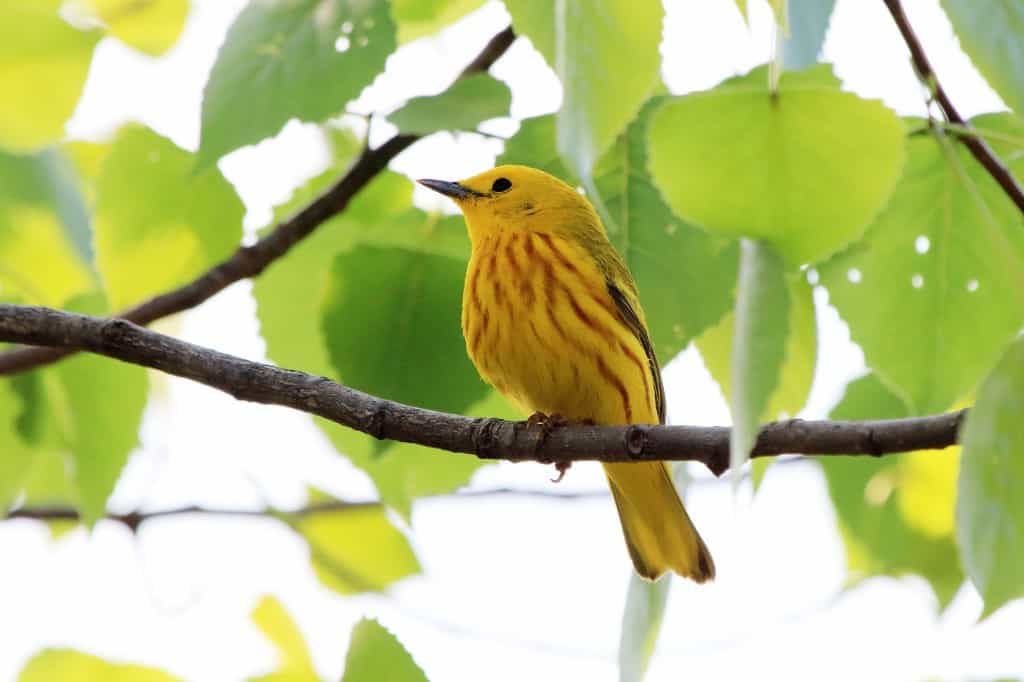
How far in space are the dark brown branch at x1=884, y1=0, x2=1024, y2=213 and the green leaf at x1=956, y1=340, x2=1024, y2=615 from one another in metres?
0.48

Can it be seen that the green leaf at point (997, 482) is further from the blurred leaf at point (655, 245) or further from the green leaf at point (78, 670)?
the green leaf at point (78, 670)

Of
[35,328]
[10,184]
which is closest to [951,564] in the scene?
[35,328]

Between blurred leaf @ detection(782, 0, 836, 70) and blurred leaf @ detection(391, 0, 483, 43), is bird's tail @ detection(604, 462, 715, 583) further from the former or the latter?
blurred leaf @ detection(782, 0, 836, 70)

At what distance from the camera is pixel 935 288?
149cm

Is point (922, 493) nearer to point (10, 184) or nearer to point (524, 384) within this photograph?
point (524, 384)

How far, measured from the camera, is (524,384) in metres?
2.25

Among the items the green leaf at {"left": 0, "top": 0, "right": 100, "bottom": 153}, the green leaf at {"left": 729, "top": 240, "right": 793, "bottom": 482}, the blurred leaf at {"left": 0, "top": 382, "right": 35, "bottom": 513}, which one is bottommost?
the blurred leaf at {"left": 0, "top": 382, "right": 35, "bottom": 513}

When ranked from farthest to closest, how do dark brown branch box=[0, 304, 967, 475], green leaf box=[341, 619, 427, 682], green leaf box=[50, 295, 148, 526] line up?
1. green leaf box=[50, 295, 148, 526]
2. dark brown branch box=[0, 304, 967, 475]
3. green leaf box=[341, 619, 427, 682]

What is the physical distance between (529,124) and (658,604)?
632mm

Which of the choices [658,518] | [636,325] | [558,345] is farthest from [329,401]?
[658,518]

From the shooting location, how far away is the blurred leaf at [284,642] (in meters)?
1.40

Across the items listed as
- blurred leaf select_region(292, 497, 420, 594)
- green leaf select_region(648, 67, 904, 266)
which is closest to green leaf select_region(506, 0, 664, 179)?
green leaf select_region(648, 67, 904, 266)

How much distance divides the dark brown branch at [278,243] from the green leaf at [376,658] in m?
0.83

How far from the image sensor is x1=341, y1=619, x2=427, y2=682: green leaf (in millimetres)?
1121
